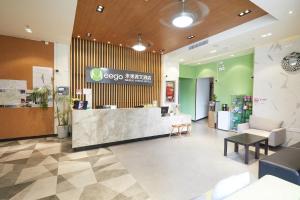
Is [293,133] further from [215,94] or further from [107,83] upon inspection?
[107,83]

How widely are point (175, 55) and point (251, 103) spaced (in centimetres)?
379

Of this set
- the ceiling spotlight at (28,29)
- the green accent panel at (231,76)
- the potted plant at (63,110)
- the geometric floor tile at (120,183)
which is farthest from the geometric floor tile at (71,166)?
the green accent panel at (231,76)

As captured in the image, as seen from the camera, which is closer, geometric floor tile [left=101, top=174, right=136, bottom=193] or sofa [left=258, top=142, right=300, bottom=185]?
sofa [left=258, top=142, right=300, bottom=185]

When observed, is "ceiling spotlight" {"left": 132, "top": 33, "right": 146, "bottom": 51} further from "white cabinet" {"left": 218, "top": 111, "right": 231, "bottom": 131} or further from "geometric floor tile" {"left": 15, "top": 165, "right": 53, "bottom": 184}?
"white cabinet" {"left": 218, "top": 111, "right": 231, "bottom": 131}

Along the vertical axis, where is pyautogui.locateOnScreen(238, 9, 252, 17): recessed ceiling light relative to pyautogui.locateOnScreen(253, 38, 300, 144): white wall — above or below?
above

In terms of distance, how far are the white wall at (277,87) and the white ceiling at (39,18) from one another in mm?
6099

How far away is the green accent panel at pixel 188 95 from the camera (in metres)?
9.94

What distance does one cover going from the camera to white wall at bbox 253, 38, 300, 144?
500 centimetres

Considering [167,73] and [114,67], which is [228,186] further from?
[167,73]

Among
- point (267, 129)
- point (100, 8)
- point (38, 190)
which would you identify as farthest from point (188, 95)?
point (38, 190)

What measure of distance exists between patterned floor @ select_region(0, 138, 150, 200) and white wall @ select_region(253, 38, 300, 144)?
522cm

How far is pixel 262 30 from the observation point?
4.39m

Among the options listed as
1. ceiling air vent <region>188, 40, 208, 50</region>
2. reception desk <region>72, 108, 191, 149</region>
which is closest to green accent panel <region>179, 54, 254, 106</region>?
ceiling air vent <region>188, 40, 208, 50</region>

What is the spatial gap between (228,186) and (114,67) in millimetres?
6167
